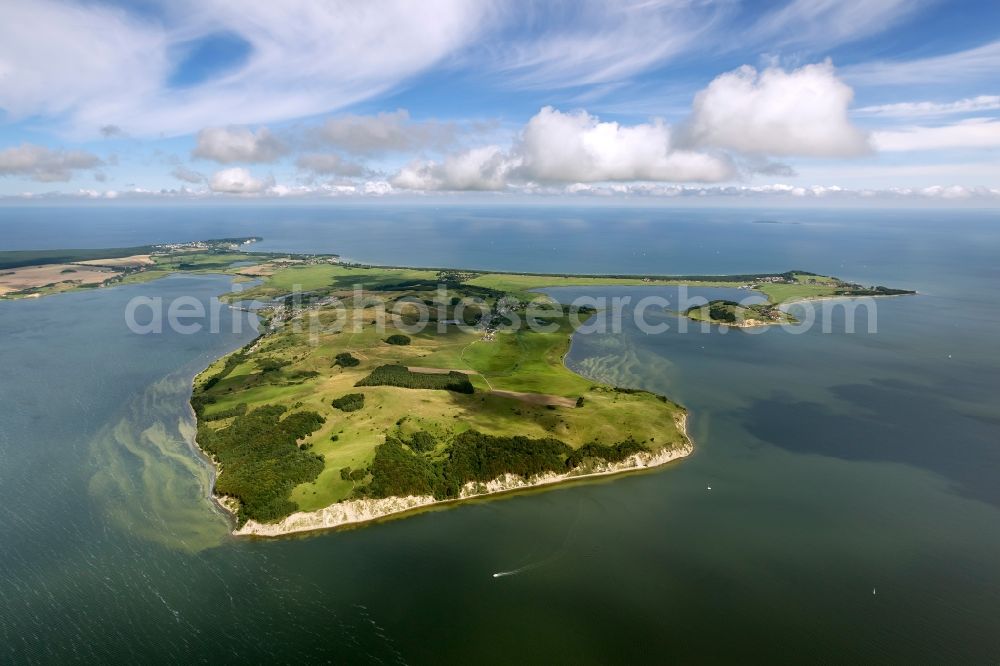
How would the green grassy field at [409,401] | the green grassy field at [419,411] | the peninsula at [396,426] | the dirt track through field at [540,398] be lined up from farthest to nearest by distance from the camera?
1. the dirt track through field at [540,398]
2. the green grassy field at [409,401]
3. the green grassy field at [419,411]
4. the peninsula at [396,426]

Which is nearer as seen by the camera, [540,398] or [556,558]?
[556,558]

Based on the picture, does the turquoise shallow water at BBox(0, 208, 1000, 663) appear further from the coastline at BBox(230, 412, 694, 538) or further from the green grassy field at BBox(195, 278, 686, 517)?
the green grassy field at BBox(195, 278, 686, 517)

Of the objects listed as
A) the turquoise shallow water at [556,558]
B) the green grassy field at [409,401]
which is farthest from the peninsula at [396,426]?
the turquoise shallow water at [556,558]

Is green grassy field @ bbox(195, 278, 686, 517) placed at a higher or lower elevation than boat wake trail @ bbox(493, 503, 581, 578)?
higher

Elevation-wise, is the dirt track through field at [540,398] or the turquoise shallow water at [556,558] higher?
the dirt track through field at [540,398]

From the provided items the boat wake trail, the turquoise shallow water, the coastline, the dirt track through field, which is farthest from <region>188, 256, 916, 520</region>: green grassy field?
the boat wake trail

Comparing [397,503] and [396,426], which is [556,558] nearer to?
[397,503]

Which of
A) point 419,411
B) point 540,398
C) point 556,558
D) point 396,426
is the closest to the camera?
point 556,558

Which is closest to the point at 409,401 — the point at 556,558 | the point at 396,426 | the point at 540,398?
the point at 396,426

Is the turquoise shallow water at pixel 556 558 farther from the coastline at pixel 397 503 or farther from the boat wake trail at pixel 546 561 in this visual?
the coastline at pixel 397 503

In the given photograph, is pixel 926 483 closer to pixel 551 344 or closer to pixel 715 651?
pixel 715 651
